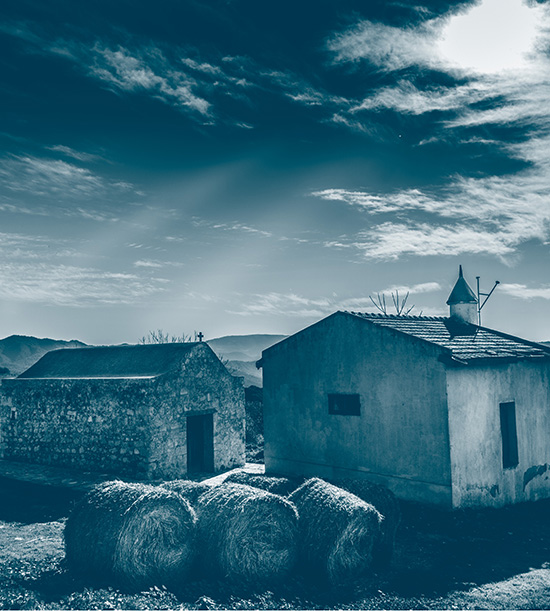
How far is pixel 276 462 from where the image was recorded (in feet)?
52.6

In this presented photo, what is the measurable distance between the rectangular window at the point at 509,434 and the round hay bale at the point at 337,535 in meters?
5.50

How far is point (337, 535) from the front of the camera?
835 centimetres

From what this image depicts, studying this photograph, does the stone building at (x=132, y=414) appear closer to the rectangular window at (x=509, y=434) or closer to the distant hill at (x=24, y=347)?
the rectangular window at (x=509, y=434)

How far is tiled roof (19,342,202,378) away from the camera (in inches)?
704

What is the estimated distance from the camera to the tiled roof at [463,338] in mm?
12984

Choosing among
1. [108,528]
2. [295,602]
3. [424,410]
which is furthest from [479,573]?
[108,528]

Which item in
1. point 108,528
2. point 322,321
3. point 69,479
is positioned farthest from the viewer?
point 69,479

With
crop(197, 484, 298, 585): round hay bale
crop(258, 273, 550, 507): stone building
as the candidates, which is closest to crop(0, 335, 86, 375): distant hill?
crop(258, 273, 550, 507): stone building

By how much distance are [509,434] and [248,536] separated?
7706 millimetres

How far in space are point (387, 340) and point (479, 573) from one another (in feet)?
19.5

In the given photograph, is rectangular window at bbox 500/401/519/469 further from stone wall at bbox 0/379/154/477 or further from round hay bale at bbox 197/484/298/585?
stone wall at bbox 0/379/154/477

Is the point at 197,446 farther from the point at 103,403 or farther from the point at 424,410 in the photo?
the point at 424,410

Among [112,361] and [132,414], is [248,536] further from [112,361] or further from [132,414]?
[112,361]

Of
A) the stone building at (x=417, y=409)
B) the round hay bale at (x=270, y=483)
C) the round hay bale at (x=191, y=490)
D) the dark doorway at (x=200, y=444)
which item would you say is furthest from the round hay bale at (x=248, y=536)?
the dark doorway at (x=200, y=444)
